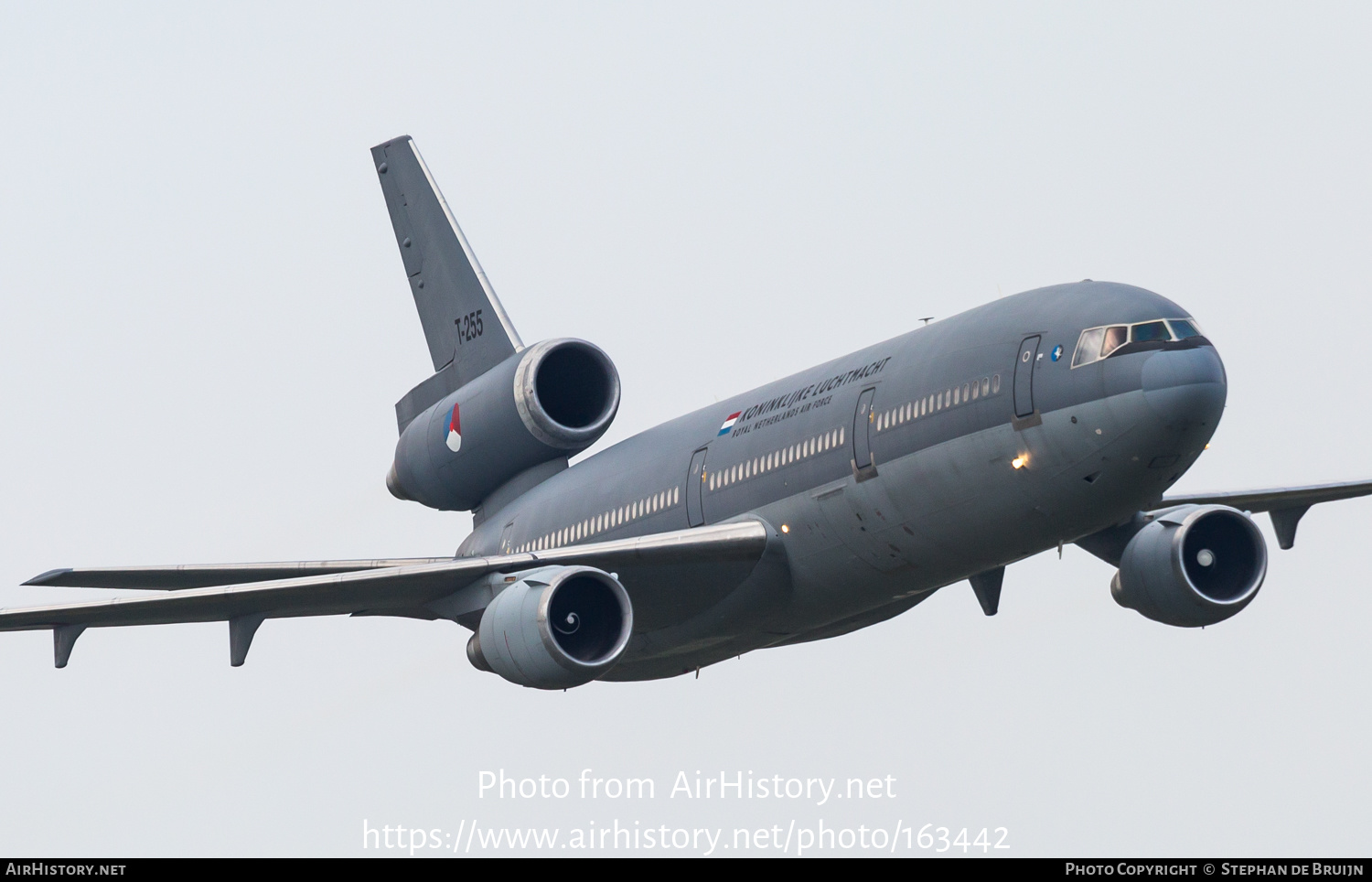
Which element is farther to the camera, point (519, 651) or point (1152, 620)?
point (1152, 620)

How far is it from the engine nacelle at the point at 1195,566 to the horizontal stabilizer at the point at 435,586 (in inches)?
239

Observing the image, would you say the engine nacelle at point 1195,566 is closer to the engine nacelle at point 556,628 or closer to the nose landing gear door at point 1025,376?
the nose landing gear door at point 1025,376

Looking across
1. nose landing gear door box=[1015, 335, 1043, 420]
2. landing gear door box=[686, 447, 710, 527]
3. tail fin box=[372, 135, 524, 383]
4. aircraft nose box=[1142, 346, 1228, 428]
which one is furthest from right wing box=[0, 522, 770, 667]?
tail fin box=[372, 135, 524, 383]

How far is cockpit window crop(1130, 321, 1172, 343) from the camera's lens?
24531 millimetres

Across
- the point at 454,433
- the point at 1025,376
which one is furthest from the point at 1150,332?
the point at 454,433

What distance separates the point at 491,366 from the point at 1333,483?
16.5m

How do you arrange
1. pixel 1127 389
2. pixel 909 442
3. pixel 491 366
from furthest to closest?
pixel 491 366 → pixel 909 442 → pixel 1127 389

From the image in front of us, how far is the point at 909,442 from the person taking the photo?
2620cm

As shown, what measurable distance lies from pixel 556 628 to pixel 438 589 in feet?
10.9

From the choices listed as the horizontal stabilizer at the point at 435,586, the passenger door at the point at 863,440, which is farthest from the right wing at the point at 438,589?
the passenger door at the point at 863,440

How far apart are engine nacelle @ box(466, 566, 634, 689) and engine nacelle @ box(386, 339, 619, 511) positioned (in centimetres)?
677

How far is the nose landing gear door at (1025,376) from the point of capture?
2495cm

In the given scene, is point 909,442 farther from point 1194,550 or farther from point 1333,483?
point 1333,483

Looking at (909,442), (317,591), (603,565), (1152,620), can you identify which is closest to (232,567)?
(317,591)
